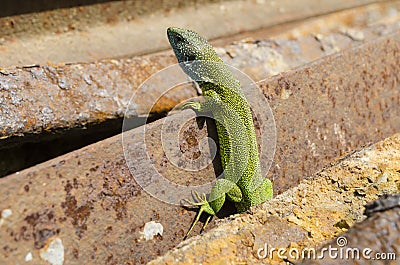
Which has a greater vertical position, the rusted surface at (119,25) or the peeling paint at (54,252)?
the rusted surface at (119,25)

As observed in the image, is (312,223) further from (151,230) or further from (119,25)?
(119,25)

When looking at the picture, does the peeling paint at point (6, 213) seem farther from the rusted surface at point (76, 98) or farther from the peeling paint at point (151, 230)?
the rusted surface at point (76, 98)

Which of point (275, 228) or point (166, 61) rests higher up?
point (166, 61)

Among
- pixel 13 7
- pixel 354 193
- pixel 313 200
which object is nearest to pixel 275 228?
pixel 313 200

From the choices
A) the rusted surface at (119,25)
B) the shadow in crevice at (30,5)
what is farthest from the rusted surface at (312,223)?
the shadow in crevice at (30,5)

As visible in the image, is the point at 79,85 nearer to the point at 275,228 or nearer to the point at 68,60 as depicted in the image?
the point at 68,60
